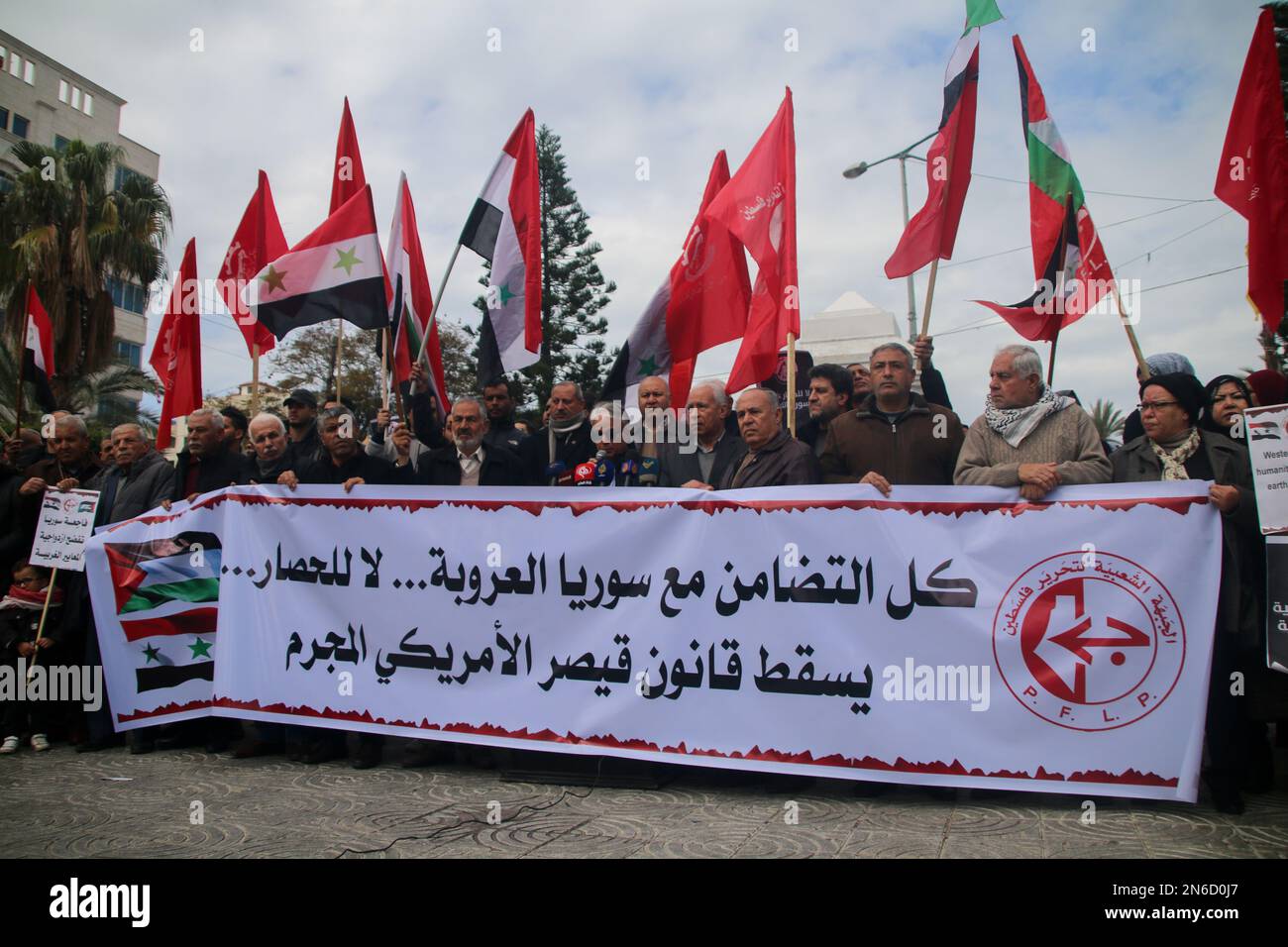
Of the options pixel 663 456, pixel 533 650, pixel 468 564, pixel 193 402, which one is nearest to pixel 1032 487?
pixel 663 456

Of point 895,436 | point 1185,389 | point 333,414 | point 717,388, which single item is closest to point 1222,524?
point 1185,389

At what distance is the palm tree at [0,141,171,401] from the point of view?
22828 millimetres

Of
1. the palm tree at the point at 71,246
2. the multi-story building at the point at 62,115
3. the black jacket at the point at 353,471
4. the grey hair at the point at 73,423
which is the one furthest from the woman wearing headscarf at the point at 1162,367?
the multi-story building at the point at 62,115

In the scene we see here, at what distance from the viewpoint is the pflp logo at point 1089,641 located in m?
3.84

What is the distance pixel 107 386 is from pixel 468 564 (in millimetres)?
28655

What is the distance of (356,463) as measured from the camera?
18.7ft

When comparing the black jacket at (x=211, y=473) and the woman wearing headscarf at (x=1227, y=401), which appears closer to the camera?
the woman wearing headscarf at (x=1227, y=401)

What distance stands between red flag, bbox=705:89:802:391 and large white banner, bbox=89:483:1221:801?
117cm

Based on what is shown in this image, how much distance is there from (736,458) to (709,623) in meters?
1.03

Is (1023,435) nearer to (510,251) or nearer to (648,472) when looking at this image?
(648,472)

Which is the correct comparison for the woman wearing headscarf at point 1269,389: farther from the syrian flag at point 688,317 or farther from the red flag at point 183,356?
the red flag at point 183,356

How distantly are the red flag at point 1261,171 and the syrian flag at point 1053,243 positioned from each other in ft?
2.29

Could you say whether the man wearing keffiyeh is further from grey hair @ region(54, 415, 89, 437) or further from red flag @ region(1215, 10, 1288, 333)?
grey hair @ region(54, 415, 89, 437)

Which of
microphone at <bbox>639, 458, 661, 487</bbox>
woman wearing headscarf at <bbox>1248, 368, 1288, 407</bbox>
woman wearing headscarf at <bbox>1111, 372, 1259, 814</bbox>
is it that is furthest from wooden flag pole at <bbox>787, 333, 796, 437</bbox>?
woman wearing headscarf at <bbox>1248, 368, 1288, 407</bbox>
